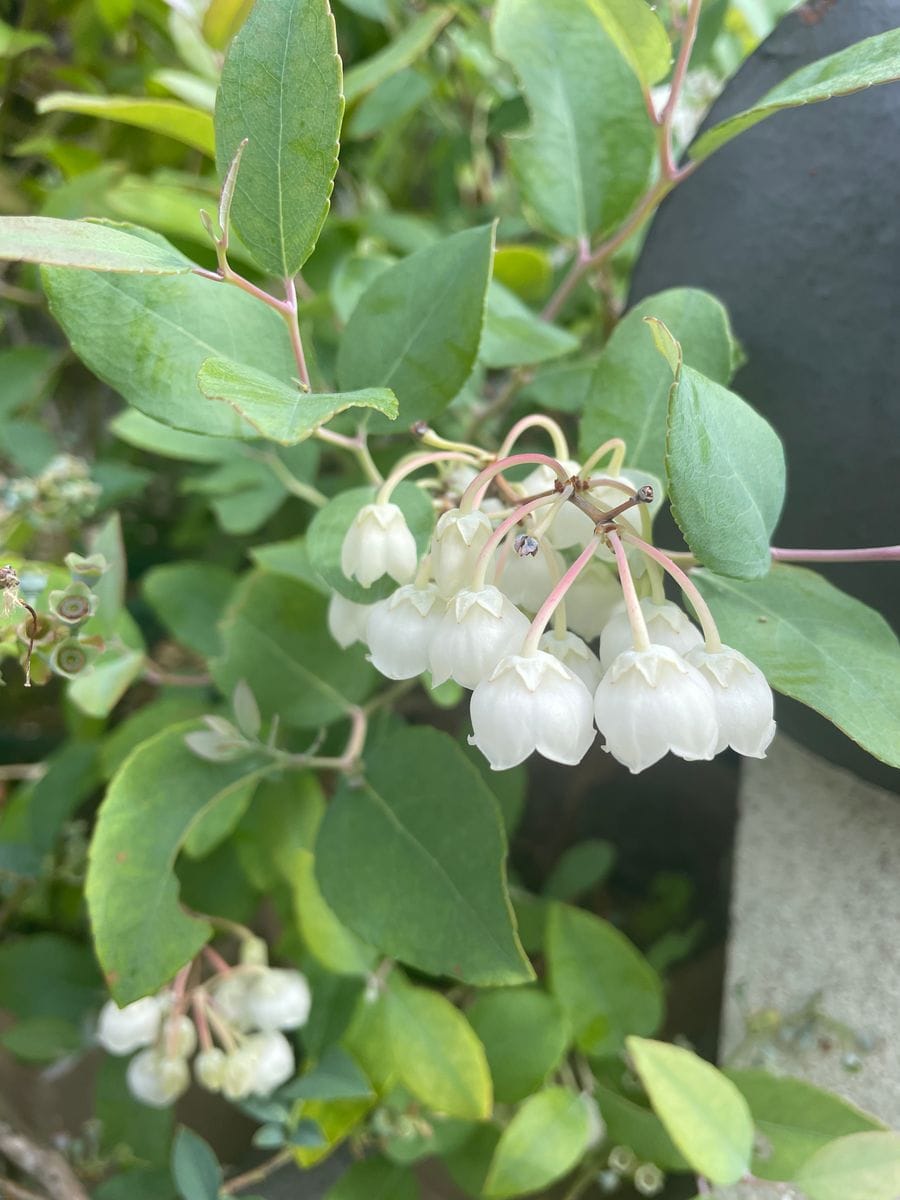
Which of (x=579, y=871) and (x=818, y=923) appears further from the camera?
(x=579, y=871)

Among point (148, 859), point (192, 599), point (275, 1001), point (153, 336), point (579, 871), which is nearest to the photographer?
point (153, 336)

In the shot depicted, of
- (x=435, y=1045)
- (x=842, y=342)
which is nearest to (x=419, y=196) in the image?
(x=842, y=342)

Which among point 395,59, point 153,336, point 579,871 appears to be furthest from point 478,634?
point 579,871

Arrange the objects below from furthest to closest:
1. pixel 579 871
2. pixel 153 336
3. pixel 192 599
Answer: pixel 579 871 → pixel 192 599 → pixel 153 336

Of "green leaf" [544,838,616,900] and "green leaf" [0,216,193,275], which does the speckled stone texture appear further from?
"green leaf" [0,216,193,275]

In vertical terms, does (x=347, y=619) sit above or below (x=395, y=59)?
below

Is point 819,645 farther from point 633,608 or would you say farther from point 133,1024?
point 133,1024
